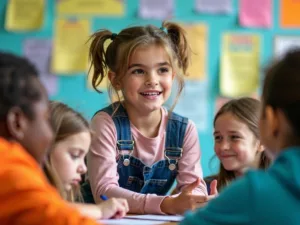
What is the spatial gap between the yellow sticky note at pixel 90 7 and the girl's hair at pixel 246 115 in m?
0.89

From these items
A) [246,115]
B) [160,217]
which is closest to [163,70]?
[246,115]

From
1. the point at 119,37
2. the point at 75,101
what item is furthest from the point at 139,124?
the point at 75,101

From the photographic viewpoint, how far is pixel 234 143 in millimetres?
1770

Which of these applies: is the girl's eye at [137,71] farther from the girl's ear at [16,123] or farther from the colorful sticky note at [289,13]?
the colorful sticky note at [289,13]

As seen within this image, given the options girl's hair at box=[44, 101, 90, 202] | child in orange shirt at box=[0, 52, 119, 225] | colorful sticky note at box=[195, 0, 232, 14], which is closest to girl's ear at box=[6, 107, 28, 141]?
child in orange shirt at box=[0, 52, 119, 225]

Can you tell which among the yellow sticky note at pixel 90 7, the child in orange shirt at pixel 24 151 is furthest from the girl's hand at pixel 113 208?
the yellow sticky note at pixel 90 7

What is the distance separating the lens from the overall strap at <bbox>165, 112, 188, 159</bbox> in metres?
1.75

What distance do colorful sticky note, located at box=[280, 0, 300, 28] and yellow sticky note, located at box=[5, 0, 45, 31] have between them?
105cm

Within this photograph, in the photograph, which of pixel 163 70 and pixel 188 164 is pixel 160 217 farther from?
pixel 163 70

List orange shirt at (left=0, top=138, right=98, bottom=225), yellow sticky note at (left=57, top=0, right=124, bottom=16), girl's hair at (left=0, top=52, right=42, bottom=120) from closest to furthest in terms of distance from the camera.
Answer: orange shirt at (left=0, top=138, right=98, bottom=225)
girl's hair at (left=0, top=52, right=42, bottom=120)
yellow sticky note at (left=57, top=0, right=124, bottom=16)

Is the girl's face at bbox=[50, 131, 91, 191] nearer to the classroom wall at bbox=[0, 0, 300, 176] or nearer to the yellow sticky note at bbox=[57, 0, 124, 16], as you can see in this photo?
the classroom wall at bbox=[0, 0, 300, 176]

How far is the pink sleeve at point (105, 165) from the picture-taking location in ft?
5.05

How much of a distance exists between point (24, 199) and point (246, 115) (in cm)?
113

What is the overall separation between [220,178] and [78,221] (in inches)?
44.2
